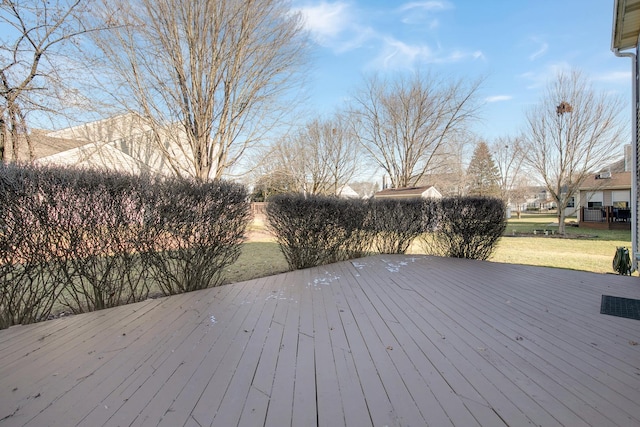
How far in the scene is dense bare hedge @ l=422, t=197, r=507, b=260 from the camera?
19.6 feet

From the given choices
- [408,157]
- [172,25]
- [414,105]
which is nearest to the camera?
[172,25]

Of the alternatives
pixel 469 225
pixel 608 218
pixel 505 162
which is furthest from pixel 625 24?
pixel 505 162

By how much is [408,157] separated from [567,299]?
17.5 m

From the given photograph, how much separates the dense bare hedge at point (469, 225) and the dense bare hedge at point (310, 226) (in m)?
2.20

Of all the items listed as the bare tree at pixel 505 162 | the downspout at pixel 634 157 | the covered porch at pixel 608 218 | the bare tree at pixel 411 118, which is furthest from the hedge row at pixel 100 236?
the bare tree at pixel 505 162

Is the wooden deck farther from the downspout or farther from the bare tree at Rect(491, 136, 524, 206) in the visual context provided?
the bare tree at Rect(491, 136, 524, 206)

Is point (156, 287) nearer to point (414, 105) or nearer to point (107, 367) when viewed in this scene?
point (107, 367)

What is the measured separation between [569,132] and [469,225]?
10264mm

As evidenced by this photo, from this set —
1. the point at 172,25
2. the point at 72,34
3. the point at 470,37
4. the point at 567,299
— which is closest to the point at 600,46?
the point at 470,37

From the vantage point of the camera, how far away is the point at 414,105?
60.5 ft

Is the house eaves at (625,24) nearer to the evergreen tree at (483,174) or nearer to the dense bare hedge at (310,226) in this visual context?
the dense bare hedge at (310,226)

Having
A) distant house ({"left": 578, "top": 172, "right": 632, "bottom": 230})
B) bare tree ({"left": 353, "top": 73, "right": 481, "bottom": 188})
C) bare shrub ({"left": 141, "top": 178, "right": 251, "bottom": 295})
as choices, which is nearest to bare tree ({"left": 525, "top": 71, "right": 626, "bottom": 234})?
Result: distant house ({"left": 578, "top": 172, "right": 632, "bottom": 230})

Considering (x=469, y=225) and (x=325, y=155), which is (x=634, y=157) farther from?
(x=325, y=155)

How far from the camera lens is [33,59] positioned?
17.3 ft
